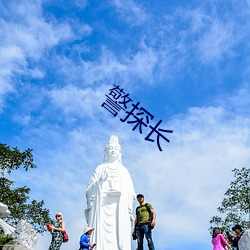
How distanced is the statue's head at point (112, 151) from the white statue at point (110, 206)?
0.29 m

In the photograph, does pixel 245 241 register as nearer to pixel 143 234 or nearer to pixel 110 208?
pixel 143 234

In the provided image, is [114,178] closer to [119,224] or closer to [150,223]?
[119,224]

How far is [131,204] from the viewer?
14.1 meters

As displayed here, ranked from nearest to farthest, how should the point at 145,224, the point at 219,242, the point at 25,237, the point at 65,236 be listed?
1. the point at 219,242
2. the point at 65,236
3. the point at 145,224
4. the point at 25,237

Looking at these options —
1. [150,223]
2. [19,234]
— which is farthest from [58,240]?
[150,223]

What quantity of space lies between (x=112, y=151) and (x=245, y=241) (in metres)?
6.40

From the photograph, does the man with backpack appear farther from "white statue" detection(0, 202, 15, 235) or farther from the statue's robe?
"white statue" detection(0, 202, 15, 235)

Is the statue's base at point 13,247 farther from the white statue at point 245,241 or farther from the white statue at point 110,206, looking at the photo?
the white statue at point 245,241

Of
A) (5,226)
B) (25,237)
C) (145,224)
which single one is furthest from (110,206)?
(145,224)

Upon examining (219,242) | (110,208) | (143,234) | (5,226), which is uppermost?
(110,208)

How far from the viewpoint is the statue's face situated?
14.7 meters

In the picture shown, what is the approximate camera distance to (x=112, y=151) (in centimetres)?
1470

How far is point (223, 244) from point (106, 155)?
5867 millimetres

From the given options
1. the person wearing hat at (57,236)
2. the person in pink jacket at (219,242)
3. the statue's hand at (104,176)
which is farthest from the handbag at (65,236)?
the statue's hand at (104,176)
